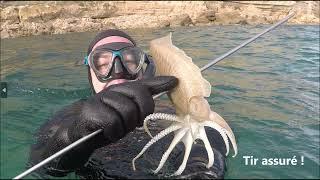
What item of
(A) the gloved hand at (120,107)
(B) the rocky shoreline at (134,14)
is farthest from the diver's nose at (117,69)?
(B) the rocky shoreline at (134,14)

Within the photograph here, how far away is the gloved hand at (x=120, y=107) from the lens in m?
2.81

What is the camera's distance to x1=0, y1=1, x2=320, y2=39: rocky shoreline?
22.4 m

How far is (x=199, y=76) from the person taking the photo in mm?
2811

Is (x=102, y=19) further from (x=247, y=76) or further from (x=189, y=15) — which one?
(x=247, y=76)

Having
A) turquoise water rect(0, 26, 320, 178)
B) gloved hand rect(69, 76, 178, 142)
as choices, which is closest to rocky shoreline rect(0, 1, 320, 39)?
turquoise water rect(0, 26, 320, 178)

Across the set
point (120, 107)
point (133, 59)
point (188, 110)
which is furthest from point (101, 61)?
point (188, 110)

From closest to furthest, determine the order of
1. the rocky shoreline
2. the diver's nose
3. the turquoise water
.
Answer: the diver's nose → the turquoise water → the rocky shoreline

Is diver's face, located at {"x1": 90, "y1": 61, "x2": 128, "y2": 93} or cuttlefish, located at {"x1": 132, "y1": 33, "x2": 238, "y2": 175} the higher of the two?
cuttlefish, located at {"x1": 132, "y1": 33, "x2": 238, "y2": 175}

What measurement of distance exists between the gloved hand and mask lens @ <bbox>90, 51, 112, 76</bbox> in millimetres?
1227

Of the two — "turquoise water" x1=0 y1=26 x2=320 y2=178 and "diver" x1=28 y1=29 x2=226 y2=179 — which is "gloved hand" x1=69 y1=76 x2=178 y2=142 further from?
"turquoise water" x1=0 y1=26 x2=320 y2=178

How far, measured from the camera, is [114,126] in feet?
9.23

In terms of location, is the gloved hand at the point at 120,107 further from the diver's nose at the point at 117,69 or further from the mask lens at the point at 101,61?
the mask lens at the point at 101,61

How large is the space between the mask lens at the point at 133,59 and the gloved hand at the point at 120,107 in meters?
1.24

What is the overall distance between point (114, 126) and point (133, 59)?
1.50 metres
